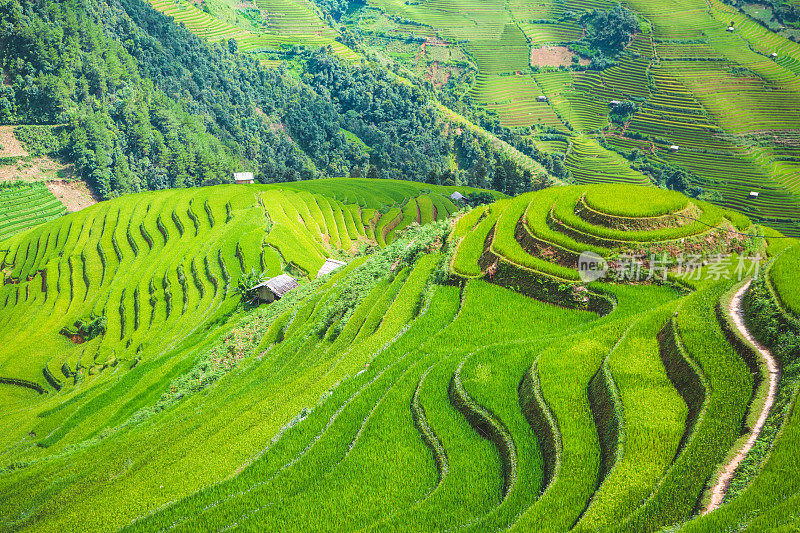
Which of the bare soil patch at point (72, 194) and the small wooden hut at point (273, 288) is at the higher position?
the small wooden hut at point (273, 288)

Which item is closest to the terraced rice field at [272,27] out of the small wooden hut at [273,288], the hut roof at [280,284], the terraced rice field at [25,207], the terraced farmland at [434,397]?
the terraced rice field at [25,207]

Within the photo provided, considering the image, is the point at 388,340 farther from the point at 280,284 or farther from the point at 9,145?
the point at 9,145

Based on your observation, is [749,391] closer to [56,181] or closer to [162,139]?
[56,181]

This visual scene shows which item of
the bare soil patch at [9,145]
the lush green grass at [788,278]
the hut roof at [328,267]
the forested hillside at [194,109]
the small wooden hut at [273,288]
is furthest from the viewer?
the forested hillside at [194,109]

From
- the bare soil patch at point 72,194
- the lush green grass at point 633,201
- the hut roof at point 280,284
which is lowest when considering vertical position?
the bare soil patch at point 72,194

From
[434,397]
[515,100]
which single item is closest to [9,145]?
[434,397]

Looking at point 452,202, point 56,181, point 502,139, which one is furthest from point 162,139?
point 502,139

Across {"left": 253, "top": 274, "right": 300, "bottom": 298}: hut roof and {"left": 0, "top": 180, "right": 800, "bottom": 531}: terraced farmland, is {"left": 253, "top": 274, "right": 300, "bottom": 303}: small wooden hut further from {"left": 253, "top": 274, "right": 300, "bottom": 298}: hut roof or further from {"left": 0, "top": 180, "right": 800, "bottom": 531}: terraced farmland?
{"left": 0, "top": 180, "right": 800, "bottom": 531}: terraced farmland

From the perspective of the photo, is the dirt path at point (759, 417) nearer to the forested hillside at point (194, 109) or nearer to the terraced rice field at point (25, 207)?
the forested hillside at point (194, 109)

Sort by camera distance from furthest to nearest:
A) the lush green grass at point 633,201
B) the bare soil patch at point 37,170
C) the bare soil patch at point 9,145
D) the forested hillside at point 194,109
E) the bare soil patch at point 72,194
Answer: the forested hillside at point 194,109 < the bare soil patch at point 9,145 < the bare soil patch at point 72,194 < the bare soil patch at point 37,170 < the lush green grass at point 633,201
